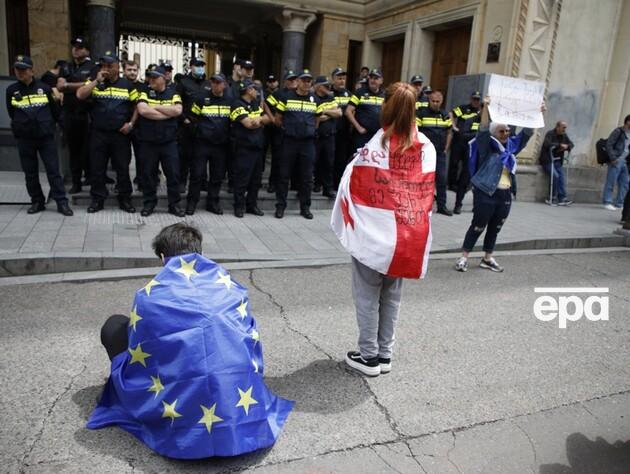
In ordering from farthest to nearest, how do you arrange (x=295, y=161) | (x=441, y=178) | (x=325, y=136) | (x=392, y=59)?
(x=392, y=59), (x=441, y=178), (x=325, y=136), (x=295, y=161)

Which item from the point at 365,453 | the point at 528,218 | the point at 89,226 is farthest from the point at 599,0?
the point at 365,453

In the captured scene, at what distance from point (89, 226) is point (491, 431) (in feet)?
18.8

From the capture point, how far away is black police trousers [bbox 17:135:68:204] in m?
7.14

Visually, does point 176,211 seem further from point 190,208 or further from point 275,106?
point 275,106

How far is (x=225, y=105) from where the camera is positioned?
791 cm

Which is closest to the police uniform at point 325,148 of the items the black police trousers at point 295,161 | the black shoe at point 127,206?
the black police trousers at point 295,161

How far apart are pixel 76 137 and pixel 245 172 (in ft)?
9.06

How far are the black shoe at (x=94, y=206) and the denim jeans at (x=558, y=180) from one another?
944 centimetres

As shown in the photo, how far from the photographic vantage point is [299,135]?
8133 mm

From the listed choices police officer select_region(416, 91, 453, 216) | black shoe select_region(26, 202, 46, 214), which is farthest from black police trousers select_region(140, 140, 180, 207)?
police officer select_region(416, 91, 453, 216)

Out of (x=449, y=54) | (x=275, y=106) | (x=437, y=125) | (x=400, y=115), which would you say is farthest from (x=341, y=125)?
(x=400, y=115)

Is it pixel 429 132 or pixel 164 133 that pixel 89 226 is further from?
pixel 429 132

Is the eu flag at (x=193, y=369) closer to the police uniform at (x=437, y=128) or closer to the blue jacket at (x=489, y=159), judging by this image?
the blue jacket at (x=489, y=159)

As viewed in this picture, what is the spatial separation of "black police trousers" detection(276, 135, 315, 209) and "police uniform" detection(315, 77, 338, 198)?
0.62 meters
